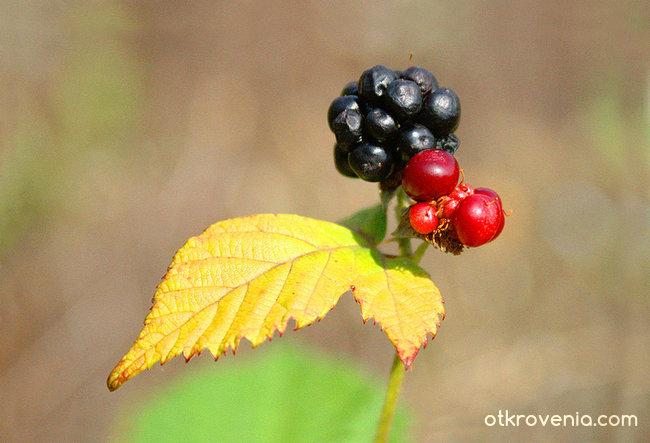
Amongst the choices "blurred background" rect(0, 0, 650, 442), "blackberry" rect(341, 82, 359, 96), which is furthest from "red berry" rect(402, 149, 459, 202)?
"blurred background" rect(0, 0, 650, 442)

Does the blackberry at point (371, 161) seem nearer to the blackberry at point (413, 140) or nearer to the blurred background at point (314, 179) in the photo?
the blackberry at point (413, 140)

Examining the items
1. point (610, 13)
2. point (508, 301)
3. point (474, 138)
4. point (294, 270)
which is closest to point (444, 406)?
point (508, 301)

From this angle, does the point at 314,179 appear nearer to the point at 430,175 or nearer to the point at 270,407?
the point at 270,407

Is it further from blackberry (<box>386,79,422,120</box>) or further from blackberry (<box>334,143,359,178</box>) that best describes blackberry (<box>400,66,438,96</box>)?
blackberry (<box>334,143,359,178</box>)

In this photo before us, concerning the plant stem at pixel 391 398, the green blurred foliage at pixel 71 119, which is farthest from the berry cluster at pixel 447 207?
the green blurred foliage at pixel 71 119

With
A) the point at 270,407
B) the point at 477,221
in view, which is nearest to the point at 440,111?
the point at 477,221

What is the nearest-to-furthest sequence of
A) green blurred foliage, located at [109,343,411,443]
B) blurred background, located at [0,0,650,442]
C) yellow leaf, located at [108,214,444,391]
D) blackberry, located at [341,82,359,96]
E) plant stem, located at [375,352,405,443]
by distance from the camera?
yellow leaf, located at [108,214,444,391] → plant stem, located at [375,352,405,443] → blackberry, located at [341,82,359,96] → green blurred foliage, located at [109,343,411,443] → blurred background, located at [0,0,650,442]

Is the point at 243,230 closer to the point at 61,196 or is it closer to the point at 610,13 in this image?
the point at 61,196
